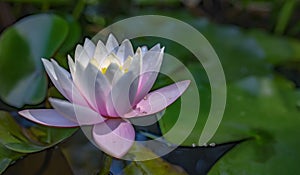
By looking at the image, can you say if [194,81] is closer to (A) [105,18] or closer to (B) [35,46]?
(B) [35,46]

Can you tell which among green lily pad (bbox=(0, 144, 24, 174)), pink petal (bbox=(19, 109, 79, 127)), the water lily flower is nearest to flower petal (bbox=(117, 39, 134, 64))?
the water lily flower

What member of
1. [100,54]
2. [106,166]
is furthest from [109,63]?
[106,166]

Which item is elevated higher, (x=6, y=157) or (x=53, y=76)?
(x=53, y=76)

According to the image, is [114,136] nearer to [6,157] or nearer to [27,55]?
[6,157]

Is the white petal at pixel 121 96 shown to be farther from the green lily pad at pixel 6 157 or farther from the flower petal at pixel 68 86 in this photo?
the green lily pad at pixel 6 157

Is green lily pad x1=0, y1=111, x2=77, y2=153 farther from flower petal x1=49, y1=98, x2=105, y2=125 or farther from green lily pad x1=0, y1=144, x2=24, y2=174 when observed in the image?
flower petal x1=49, y1=98, x2=105, y2=125

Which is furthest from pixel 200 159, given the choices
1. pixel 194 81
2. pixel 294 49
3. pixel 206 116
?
pixel 294 49
